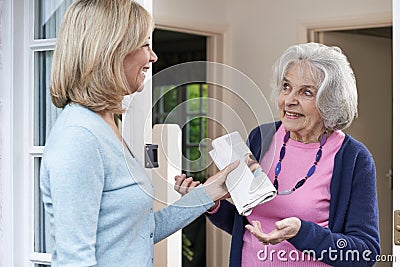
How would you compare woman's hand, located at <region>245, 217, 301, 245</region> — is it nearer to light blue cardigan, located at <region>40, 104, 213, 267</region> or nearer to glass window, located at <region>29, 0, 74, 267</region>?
light blue cardigan, located at <region>40, 104, 213, 267</region>

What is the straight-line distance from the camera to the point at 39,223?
2.62 meters

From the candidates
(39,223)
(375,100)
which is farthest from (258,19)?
(39,223)

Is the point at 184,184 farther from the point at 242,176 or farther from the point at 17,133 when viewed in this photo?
the point at 17,133

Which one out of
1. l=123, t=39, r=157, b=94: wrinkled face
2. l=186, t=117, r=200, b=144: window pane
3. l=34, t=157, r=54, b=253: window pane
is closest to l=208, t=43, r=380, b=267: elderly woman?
l=123, t=39, r=157, b=94: wrinkled face

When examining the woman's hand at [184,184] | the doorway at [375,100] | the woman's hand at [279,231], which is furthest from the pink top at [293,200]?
the doorway at [375,100]

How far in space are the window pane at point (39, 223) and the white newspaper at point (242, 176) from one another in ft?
2.79

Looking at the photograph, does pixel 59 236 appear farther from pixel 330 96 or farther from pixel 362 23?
pixel 362 23

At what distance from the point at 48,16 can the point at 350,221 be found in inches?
52.9

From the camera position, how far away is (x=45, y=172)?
5.48 ft

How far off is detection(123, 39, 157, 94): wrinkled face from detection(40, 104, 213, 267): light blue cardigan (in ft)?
0.45

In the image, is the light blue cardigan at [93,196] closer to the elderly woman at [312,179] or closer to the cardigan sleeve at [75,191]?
the cardigan sleeve at [75,191]

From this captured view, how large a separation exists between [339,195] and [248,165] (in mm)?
294

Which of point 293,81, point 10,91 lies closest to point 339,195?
point 293,81

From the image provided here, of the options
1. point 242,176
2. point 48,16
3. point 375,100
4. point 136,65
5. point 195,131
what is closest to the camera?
point 136,65
